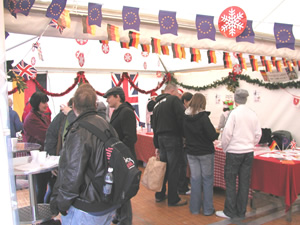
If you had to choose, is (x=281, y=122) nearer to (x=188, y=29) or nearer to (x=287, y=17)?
(x=287, y=17)

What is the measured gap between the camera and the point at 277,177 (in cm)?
332

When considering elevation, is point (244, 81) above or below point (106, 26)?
below

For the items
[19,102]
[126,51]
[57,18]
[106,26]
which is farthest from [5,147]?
[126,51]

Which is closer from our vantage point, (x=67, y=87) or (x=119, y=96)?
(x=119, y=96)

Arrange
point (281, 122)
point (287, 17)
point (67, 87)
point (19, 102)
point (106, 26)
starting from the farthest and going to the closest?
point (67, 87)
point (19, 102)
point (281, 122)
point (287, 17)
point (106, 26)

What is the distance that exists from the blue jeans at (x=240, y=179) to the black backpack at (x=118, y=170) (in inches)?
A: 72.5

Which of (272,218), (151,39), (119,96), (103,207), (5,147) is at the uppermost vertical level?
(151,39)

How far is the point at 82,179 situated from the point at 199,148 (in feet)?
6.25

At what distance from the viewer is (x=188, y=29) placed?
11.1 feet

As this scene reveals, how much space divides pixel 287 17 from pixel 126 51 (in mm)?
3788

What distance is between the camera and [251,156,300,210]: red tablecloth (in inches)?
127

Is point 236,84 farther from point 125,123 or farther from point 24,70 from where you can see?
point 24,70

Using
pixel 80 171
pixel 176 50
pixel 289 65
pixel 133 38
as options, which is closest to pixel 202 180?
pixel 176 50

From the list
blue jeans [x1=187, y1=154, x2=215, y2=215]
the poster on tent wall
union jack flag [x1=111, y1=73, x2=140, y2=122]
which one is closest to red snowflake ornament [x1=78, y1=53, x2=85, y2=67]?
the poster on tent wall
